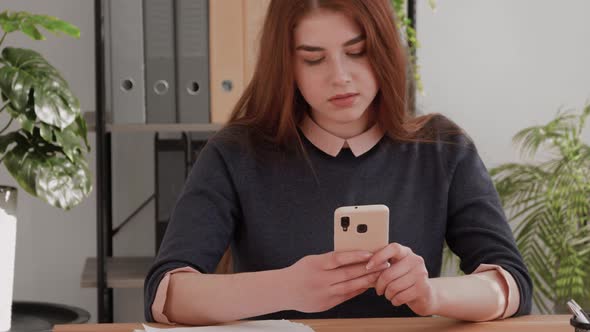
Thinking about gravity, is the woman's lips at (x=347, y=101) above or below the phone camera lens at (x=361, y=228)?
above

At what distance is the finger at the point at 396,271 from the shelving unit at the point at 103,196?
4.34 feet

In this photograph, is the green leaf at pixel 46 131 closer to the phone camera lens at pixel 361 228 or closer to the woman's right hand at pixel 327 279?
the woman's right hand at pixel 327 279

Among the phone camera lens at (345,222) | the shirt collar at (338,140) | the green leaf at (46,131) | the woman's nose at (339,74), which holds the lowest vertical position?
the phone camera lens at (345,222)

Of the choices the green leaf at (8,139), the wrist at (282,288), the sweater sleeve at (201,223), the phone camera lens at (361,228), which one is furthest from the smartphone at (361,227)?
the green leaf at (8,139)

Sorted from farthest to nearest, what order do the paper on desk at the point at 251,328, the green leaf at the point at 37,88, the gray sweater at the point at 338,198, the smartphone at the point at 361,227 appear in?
the green leaf at the point at 37,88, the gray sweater at the point at 338,198, the paper on desk at the point at 251,328, the smartphone at the point at 361,227

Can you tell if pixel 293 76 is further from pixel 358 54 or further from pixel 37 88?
pixel 37 88

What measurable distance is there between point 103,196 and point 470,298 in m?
1.47

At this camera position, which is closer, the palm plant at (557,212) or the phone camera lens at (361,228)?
the phone camera lens at (361,228)

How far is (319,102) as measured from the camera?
1.46m

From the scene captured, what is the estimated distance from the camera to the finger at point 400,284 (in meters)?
1.22

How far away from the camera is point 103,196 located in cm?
250

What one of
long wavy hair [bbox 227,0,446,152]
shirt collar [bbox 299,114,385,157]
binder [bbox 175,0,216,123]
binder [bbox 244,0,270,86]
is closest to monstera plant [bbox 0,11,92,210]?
binder [bbox 175,0,216,123]

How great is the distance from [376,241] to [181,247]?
37cm

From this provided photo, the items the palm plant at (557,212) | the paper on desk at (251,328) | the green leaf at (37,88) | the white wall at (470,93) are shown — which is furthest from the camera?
the white wall at (470,93)
